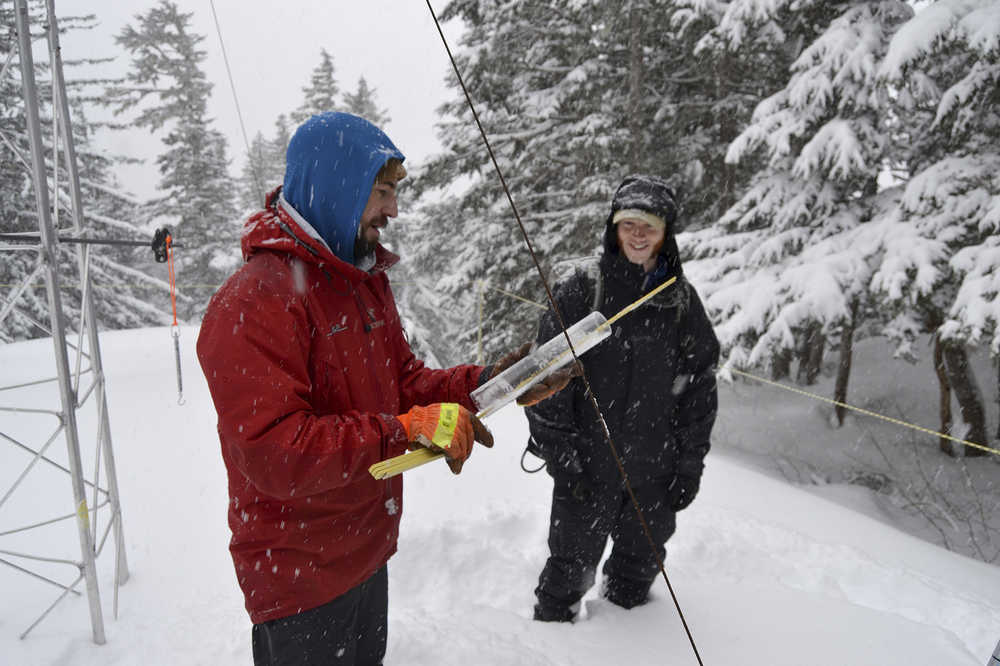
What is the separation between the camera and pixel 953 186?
4789 millimetres

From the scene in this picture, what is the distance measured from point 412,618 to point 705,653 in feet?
4.78

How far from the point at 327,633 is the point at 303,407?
2.62 ft

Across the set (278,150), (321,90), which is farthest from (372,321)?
(278,150)

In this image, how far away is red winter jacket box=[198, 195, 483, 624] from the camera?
1.24 meters

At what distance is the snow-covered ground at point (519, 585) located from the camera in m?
2.58

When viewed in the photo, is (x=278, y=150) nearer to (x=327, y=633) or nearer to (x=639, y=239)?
(x=639, y=239)

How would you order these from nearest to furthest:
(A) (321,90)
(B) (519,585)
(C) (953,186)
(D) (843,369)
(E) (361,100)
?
(B) (519,585), (C) (953,186), (D) (843,369), (A) (321,90), (E) (361,100)

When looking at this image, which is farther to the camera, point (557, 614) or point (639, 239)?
point (557, 614)

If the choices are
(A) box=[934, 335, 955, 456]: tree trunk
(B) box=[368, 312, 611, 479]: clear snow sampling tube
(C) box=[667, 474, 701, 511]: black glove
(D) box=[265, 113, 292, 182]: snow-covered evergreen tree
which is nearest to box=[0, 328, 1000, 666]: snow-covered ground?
(C) box=[667, 474, 701, 511]: black glove

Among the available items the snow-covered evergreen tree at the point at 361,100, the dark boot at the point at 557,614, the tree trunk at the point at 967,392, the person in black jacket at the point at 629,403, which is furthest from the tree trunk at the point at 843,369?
the snow-covered evergreen tree at the point at 361,100

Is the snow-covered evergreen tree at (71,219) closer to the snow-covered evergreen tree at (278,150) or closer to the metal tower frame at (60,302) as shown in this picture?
the metal tower frame at (60,302)

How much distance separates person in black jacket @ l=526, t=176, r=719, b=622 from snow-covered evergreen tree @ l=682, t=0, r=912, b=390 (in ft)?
10.4

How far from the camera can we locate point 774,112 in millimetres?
5875

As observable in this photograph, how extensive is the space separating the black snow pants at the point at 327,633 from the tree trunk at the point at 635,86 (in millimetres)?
7957
